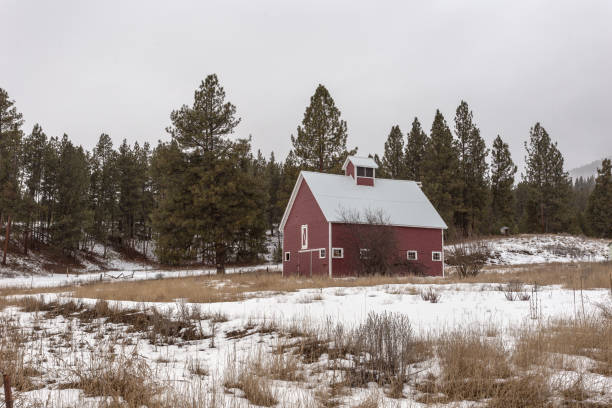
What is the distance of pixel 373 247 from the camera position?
28094 millimetres

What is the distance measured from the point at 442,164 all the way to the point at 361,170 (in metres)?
21.8

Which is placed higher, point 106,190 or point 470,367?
point 106,190

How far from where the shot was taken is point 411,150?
201 ft

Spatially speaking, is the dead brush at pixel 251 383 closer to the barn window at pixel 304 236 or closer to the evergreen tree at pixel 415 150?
the barn window at pixel 304 236

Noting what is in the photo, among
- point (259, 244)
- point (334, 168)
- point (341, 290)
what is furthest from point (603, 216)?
point (341, 290)

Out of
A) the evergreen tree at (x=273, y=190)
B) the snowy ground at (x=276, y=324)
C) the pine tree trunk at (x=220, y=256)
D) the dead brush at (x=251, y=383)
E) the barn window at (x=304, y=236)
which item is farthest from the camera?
the evergreen tree at (x=273, y=190)

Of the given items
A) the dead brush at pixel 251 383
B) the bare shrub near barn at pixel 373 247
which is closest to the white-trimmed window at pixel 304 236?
the bare shrub near barn at pixel 373 247

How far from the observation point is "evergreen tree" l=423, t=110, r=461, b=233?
172ft

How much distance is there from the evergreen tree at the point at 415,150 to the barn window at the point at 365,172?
25.6 metres

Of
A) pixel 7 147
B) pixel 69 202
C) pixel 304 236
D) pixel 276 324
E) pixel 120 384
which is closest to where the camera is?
pixel 120 384

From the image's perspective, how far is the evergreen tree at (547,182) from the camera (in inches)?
2375

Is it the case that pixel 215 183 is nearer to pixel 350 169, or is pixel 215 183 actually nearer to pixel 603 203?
pixel 350 169

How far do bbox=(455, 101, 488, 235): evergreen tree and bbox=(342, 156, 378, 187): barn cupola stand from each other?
21.5 metres

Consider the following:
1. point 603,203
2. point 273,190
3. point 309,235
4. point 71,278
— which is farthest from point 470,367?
point 273,190
